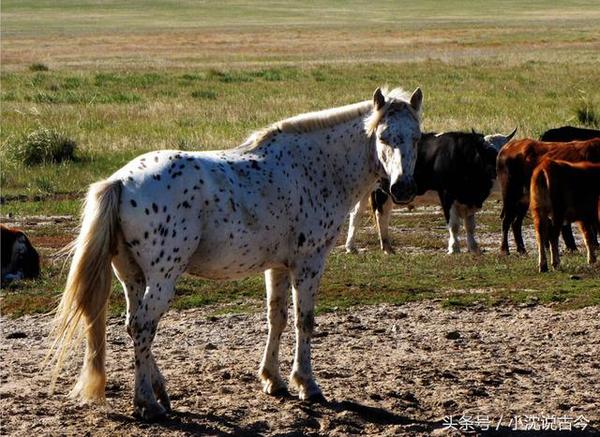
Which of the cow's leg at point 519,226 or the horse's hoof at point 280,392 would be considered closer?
the horse's hoof at point 280,392

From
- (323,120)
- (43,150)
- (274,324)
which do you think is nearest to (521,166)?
(323,120)

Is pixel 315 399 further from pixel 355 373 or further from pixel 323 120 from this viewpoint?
pixel 323 120

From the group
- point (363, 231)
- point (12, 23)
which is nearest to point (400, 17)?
point (12, 23)

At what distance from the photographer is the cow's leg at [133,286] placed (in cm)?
793

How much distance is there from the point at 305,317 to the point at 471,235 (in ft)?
29.5

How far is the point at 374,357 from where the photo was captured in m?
9.88

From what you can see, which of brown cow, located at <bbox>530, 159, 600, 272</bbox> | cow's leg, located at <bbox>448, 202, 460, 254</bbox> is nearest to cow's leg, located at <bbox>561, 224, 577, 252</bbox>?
cow's leg, located at <bbox>448, 202, 460, 254</bbox>

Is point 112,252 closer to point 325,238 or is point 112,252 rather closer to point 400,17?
point 325,238

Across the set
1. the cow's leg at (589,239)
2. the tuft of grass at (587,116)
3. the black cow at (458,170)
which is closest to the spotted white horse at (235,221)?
the cow's leg at (589,239)

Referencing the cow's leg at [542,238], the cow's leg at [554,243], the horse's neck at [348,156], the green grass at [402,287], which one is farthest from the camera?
the cow's leg at [554,243]

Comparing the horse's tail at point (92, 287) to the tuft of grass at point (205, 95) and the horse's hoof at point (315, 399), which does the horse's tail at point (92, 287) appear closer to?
the horse's hoof at point (315, 399)

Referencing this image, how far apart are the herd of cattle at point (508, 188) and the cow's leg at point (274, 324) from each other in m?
5.25

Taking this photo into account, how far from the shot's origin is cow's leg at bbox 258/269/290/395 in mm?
8766

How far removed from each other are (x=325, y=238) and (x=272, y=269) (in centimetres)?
46
